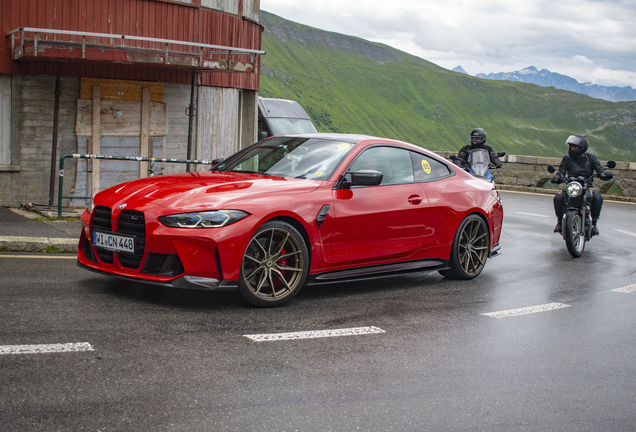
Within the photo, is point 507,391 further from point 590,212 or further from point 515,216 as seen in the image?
point 515,216

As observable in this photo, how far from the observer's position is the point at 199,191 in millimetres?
6434

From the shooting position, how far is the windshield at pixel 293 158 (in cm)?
729

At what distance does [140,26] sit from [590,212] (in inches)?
349

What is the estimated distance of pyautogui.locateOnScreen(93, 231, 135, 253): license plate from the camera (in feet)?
20.6

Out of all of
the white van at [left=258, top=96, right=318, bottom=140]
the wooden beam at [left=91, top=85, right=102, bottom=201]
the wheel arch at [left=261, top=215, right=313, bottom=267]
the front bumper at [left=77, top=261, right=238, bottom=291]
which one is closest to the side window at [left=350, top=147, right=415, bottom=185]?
the wheel arch at [left=261, top=215, right=313, bottom=267]

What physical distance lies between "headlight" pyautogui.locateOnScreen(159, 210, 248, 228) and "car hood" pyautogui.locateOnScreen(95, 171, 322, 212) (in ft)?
0.18

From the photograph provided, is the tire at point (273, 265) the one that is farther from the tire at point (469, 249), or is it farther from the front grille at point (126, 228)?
the tire at point (469, 249)

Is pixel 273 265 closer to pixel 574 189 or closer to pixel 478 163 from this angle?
pixel 574 189

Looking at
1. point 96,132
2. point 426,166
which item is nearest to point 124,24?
point 96,132

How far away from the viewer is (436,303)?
288 inches

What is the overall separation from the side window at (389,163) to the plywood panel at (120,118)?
27.2 ft

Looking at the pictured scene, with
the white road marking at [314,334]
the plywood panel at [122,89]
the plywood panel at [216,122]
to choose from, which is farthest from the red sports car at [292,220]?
the plywood panel at [216,122]

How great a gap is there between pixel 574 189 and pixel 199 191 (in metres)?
6.92

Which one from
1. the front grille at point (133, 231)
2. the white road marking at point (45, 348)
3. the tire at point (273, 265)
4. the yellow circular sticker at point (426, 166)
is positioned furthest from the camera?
the yellow circular sticker at point (426, 166)
